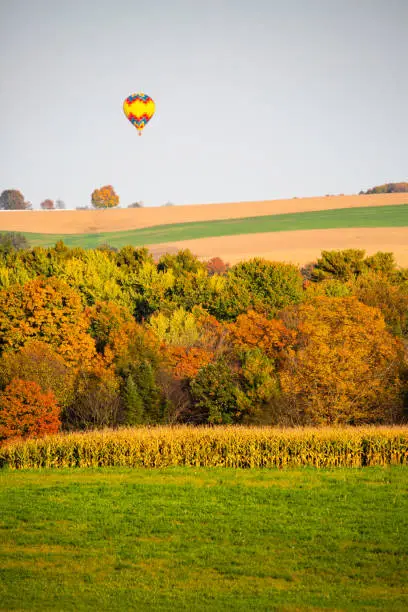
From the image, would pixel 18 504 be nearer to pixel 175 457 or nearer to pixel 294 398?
pixel 175 457

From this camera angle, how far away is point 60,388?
2425 inches

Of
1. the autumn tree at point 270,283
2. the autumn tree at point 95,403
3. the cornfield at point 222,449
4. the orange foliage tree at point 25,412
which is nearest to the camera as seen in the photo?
the cornfield at point 222,449

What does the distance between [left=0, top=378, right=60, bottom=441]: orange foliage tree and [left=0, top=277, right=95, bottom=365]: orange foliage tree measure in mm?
13645

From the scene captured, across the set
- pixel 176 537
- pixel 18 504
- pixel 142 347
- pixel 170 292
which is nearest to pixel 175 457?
pixel 18 504

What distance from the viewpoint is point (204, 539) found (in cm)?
3047

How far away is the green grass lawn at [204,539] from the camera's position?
24438mm

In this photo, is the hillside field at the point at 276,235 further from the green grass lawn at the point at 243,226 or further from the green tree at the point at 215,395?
the green tree at the point at 215,395

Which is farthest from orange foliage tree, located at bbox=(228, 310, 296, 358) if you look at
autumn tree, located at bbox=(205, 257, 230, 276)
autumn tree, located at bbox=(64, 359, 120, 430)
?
autumn tree, located at bbox=(205, 257, 230, 276)

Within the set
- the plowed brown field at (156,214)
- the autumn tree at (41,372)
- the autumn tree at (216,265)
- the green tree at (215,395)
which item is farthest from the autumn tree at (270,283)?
the plowed brown field at (156,214)

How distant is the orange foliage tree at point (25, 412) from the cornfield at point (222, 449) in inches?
291

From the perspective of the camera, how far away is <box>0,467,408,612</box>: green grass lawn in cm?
2444

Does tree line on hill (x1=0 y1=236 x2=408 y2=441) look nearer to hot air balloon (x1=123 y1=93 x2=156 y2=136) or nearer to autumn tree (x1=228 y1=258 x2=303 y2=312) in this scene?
autumn tree (x1=228 y1=258 x2=303 y2=312)

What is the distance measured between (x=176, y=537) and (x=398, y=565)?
7243 mm

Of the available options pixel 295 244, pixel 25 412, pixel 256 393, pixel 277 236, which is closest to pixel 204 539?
pixel 25 412
